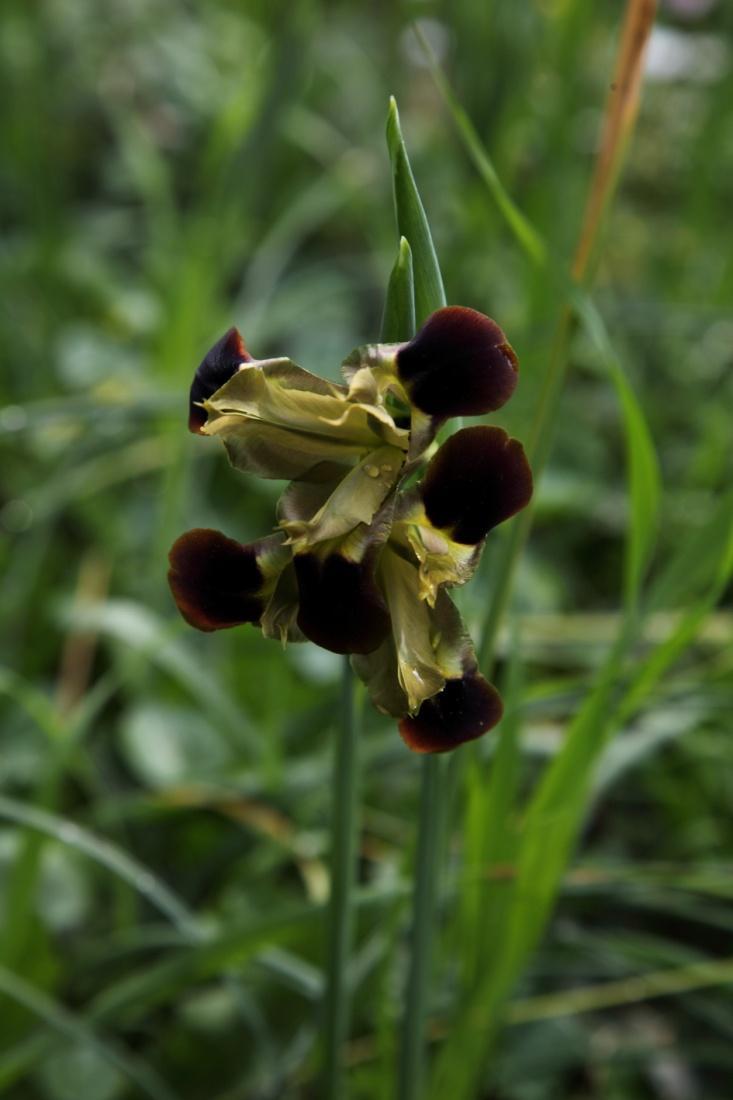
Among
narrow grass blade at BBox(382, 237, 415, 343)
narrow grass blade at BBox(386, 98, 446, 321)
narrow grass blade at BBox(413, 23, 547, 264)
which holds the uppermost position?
narrow grass blade at BBox(413, 23, 547, 264)

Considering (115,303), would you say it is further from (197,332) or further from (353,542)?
(353,542)

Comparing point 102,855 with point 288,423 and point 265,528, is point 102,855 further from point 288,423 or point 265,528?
point 265,528

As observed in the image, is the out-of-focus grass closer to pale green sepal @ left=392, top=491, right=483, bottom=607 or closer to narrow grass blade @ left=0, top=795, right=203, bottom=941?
narrow grass blade @ left=0, top=795, right=203, bottom=941

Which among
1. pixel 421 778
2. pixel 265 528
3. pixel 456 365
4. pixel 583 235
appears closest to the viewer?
pixel 456 365

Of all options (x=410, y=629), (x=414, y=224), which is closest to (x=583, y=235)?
(x=414, y=224)

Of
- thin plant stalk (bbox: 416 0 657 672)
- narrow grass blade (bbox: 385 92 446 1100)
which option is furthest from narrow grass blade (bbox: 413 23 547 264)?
narrow grass blade (bbox: 385 92 446 1100)

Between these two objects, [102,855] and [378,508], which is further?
[102,855]

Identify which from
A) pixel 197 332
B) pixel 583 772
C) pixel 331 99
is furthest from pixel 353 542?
pixel 331 99
